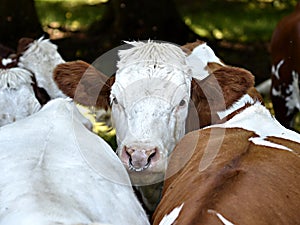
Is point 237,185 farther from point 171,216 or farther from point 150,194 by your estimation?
point 150,194

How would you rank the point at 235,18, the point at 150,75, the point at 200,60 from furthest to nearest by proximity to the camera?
the point at 235,18 < the point at 200,60 < the point at 150,75

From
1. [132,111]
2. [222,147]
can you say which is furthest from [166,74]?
[222,147]

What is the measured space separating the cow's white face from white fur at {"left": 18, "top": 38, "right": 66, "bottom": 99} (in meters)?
1.52

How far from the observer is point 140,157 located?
3.79 meters

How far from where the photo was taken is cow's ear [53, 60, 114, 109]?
4512mm

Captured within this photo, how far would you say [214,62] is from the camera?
5406 mm

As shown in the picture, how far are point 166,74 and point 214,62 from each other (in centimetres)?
125

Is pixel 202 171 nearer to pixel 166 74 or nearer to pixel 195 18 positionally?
pixel 166 74

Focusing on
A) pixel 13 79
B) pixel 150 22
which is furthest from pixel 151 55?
pixel 150 22

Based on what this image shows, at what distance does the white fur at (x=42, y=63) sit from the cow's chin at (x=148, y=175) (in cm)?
175

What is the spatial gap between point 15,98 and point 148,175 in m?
1.38

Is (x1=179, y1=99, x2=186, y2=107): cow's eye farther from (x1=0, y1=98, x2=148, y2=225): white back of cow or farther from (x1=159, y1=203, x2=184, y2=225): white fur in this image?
(x1=159, y1=203, x2=184, y2=225): white fur

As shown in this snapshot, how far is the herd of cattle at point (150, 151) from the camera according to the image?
302cm

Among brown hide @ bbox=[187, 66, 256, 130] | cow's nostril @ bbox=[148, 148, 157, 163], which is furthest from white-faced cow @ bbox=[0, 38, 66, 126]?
cow's nostril @ bbox=[148, 148, 157, 163]
